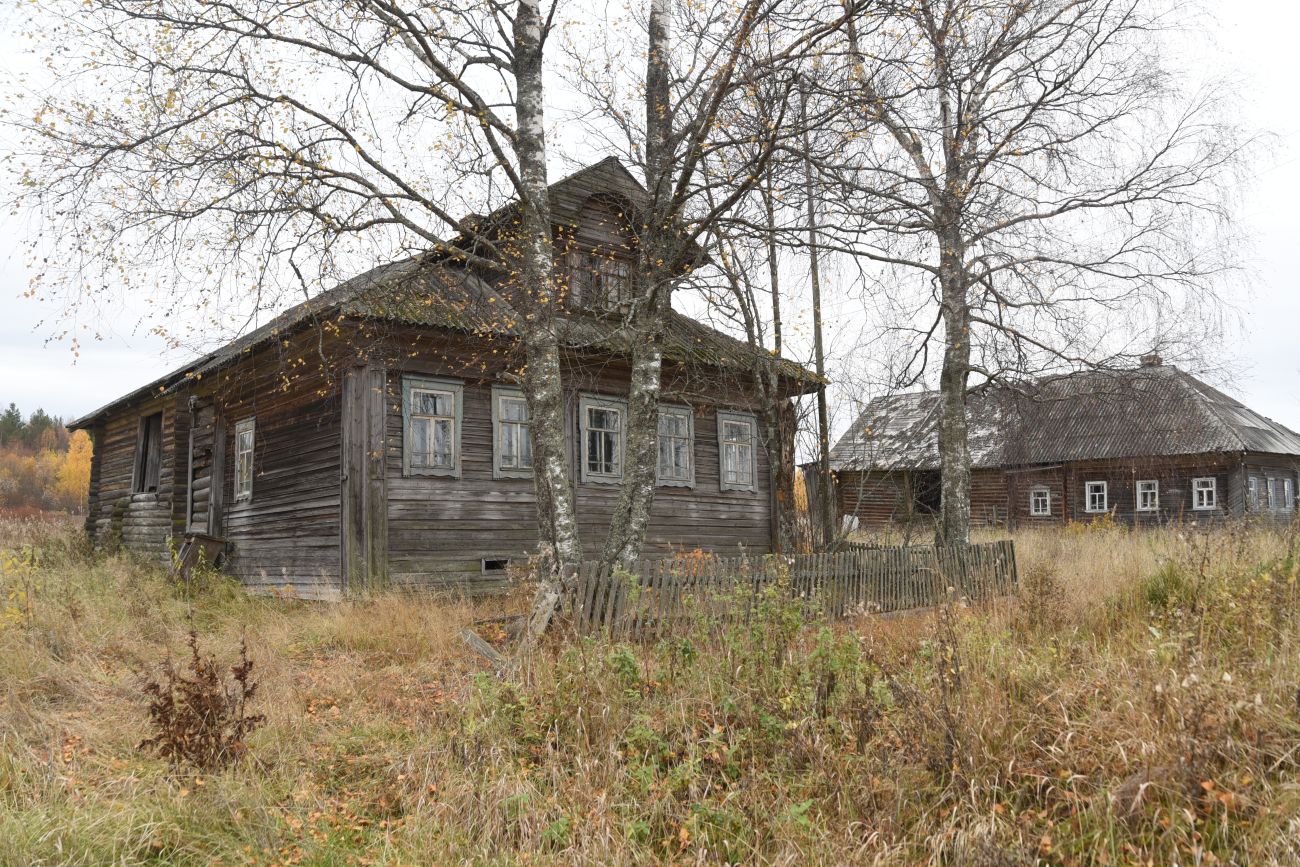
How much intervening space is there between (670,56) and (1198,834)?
9.08 metres

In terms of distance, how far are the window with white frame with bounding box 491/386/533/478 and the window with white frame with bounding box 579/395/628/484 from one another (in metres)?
1.02

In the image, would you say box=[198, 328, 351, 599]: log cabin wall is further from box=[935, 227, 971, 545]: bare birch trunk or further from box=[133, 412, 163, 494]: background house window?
box=[935, 227, 971, 545]: bare birch trunk

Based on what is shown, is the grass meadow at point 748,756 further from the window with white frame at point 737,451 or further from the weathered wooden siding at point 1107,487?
the weathered wooden siding at point 1107,487

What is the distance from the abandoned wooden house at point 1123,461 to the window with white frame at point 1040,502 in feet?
0.11

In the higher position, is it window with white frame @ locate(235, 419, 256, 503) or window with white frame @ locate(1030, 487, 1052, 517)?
window with white frame @ locate(235, 419, 256, 503)

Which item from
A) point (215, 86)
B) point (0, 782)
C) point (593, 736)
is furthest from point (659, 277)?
point (0, 782)

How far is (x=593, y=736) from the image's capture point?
4723 mm

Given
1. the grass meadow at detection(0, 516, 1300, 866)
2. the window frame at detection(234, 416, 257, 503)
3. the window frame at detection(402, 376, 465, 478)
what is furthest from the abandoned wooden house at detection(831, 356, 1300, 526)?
the grass meadow at detection(0, 516, 1300, 866)

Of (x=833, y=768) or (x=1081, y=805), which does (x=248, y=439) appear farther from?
(x=1081, y=805)

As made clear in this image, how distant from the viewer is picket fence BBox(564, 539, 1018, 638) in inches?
241

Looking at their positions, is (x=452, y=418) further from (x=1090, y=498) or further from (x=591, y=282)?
(x=1090, y=498)

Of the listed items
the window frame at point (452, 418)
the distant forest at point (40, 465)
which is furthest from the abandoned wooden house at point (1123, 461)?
the distant forest at point (40, 465)

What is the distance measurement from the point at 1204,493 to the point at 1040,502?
468 cm

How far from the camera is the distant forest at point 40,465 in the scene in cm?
6525
